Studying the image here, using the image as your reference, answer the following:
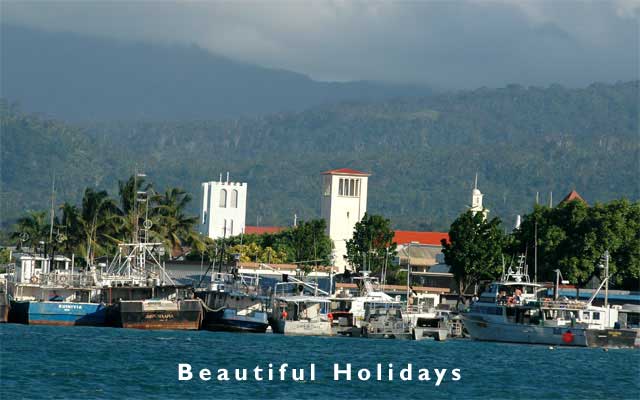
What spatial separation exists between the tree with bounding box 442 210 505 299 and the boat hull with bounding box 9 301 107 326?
4120 centimetres

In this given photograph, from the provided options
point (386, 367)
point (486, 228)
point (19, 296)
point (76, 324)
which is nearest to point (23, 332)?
point (76, 324)

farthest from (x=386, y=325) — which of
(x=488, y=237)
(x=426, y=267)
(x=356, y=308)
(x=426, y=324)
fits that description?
(x=426, y=267)

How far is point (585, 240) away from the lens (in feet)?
425

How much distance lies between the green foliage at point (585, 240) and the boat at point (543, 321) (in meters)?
22.7

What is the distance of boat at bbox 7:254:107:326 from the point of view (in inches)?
4131

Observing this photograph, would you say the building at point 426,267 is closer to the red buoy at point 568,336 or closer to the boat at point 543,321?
the boat at point 543,321

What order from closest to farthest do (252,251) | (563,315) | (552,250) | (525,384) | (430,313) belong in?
(525,384) < (563,315) < (430,313) < (552,250) < (252,251)

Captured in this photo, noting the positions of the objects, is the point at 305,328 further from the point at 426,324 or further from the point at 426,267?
the point at 426,267

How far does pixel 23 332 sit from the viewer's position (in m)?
94.8

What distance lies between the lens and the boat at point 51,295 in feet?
344

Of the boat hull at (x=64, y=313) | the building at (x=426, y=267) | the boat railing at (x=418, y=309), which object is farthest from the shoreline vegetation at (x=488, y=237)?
the building at (x=426, y=267)

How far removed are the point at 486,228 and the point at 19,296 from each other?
154 ft

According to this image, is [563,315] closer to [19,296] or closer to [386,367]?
[386,367]

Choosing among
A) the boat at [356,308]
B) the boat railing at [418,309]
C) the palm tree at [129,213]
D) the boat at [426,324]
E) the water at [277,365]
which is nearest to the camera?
the water at [277,365]
